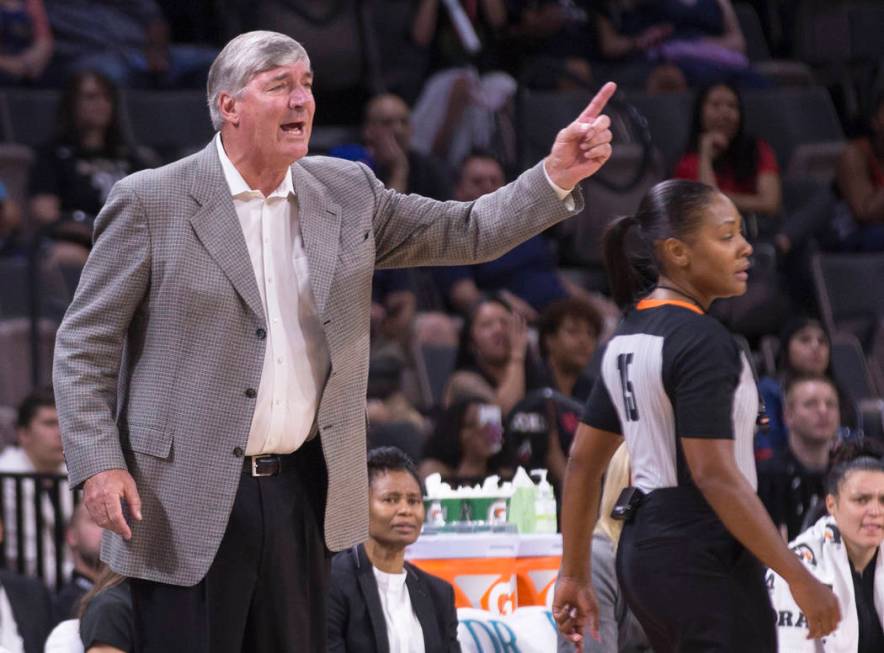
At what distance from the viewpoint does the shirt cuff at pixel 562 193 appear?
122 inches

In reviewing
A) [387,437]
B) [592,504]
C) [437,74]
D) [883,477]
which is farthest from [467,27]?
[592,504]

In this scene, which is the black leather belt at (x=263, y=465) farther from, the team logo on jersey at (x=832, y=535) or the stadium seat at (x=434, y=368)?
the stadium seat at (x=434, y=368)

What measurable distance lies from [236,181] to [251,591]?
→ 743 millimetres

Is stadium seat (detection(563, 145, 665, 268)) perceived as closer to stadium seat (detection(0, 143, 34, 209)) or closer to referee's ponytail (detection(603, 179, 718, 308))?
stadium seat (detection(0, 143, 34, 209))

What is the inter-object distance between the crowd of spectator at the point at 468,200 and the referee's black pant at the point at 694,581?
1.16 m

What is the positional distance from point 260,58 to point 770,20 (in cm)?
863

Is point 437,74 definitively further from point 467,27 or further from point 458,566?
point 458,566

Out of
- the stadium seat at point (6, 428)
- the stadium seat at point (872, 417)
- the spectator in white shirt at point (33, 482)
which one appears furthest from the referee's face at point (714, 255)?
the stadium seat at point (872, 417)

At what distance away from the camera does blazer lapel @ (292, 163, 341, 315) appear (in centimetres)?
307

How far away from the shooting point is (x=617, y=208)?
8.77 metres

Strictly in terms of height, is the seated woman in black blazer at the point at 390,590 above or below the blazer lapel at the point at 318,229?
below

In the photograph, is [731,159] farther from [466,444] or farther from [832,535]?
[832,535]

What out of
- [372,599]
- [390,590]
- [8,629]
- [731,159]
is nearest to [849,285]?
[731,159]

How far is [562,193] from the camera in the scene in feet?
10.2
